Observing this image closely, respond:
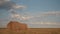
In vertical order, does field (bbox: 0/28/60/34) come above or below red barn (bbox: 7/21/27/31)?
below

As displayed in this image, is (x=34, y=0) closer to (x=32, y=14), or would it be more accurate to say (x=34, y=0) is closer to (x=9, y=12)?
(x=32, y=14)

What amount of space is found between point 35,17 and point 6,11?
0.44 m

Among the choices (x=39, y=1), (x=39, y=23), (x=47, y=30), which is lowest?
(x=47, y=30)

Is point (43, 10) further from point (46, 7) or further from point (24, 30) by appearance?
point (24, 30)

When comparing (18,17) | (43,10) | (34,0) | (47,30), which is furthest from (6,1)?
(47,30)

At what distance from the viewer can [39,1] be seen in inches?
69.6

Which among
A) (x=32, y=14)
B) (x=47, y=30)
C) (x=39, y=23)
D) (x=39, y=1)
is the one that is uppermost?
(x=39, y=1)

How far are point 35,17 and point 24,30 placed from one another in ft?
0.82

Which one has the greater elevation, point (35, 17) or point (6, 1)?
point (6, 1)

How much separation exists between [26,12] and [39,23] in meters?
0.25

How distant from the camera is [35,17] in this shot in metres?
1.75

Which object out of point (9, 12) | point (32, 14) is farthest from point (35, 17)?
point (9, 12)

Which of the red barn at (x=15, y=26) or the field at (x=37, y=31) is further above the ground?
the red barn at (x=15, y=26)

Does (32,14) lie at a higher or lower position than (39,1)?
lower
